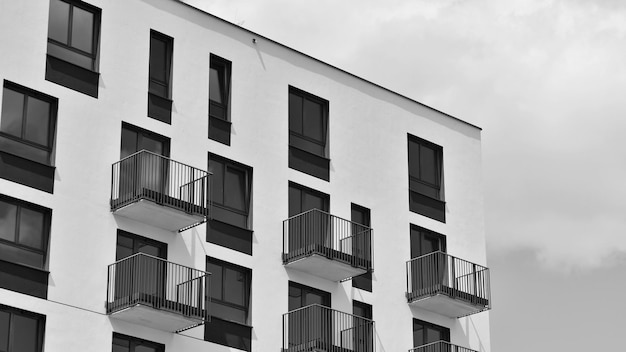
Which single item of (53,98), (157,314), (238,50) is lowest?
(157,314)

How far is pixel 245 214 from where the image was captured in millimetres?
50688

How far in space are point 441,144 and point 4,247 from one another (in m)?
20.2

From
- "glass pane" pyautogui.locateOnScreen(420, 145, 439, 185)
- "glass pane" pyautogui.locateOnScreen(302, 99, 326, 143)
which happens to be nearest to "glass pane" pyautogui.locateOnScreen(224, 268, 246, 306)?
"glass pane" pyautogui.locateOnScreen(302, 99, 326, 143)

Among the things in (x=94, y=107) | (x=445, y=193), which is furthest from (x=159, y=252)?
(x=445, y=193)

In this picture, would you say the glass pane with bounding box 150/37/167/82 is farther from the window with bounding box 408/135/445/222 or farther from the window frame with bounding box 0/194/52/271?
the window with bounding box 408/135/445/222

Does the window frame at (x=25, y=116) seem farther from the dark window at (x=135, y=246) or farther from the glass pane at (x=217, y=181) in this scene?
the glass pane at (x=217, y=181)

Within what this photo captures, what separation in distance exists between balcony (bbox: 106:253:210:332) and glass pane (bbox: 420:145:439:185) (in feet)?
42.6

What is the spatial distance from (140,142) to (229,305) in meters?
6.01

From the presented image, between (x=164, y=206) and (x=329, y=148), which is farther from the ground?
(x=329, y=148)

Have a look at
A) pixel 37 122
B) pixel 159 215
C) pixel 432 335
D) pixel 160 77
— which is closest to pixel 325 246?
pixel 432 335

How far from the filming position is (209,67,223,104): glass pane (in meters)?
51.3

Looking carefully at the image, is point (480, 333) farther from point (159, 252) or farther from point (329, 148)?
point (159, 252)

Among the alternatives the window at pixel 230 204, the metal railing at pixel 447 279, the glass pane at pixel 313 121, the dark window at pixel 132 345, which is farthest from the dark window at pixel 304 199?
the dark window at pixel 132 345

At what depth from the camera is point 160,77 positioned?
49.8m
